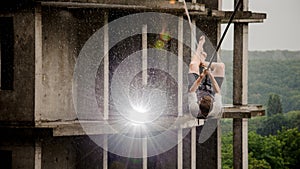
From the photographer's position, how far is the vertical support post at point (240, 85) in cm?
1991

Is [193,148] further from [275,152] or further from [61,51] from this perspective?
[275,152]

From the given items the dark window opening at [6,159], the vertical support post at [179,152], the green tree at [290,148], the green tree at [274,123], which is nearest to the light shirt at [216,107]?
the vertical support post at [179,152]

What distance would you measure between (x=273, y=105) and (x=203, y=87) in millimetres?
57738

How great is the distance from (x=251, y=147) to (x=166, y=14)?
34.0m

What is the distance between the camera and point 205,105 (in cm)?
1337

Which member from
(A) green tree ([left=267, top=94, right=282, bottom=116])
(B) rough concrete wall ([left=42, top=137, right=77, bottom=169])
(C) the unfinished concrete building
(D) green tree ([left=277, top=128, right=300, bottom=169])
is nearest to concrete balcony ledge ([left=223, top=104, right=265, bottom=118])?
(C) the unfinished concrete building

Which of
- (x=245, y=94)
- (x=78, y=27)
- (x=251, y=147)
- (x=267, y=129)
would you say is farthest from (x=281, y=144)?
(x=78, y=27)

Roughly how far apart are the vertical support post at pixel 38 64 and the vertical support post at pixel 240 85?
19.9 feet

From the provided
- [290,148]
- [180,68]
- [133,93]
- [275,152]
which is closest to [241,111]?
[180,68]

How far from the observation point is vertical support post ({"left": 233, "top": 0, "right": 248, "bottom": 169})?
19906mm

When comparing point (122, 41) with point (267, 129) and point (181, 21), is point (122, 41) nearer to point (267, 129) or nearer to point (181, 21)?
point (181, 21)

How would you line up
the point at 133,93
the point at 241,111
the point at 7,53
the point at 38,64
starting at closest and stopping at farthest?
the point at 38,64
the point at 7,53
the point at 133,93
the point at 241,111

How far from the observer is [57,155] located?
53.1 ft

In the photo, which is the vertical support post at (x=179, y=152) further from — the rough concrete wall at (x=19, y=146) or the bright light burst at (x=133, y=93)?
the rough concrete wall at (x=19, y=146)
